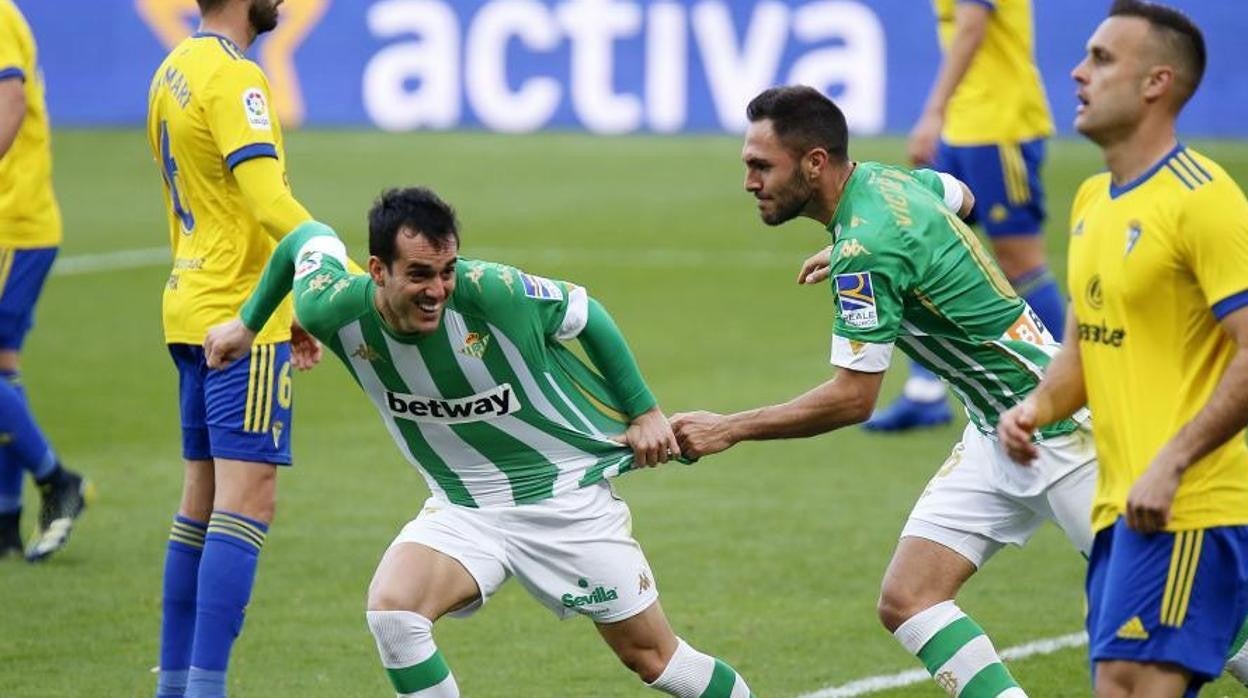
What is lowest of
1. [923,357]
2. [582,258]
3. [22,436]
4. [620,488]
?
[582,258]

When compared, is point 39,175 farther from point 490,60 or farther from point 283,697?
point 490,60

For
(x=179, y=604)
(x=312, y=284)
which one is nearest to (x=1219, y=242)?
(x=312, y=284)

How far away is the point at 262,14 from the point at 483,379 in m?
1.63

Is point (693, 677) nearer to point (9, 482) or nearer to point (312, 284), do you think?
point (312, 284)

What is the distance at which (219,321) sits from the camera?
664 centimetres

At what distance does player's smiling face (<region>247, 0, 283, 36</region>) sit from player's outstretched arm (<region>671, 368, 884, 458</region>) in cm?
199

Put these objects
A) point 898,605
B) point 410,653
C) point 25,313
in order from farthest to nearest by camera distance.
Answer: point 25,313, point 898,605, point 410,653

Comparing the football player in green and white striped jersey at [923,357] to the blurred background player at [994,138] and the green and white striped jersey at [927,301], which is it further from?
the blurred background player at [994,138]

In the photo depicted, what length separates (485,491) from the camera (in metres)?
5.93

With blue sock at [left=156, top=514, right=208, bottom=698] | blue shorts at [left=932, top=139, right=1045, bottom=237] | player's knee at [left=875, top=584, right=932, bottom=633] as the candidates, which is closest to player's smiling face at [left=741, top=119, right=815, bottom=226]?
player's knee at [left=875, top=584, right=932, bottom=633]

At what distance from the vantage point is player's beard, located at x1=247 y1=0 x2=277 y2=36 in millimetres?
6621

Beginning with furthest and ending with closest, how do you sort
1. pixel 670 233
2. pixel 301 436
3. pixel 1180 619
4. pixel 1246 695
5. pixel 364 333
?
pixel 670 233 → pixel 301 436 → pixel 1246 695 → pixel 364 333 → pixel 1180 619

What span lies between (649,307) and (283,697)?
9.11 meters

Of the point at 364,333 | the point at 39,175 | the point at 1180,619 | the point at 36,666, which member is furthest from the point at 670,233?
the point at 1180,619
